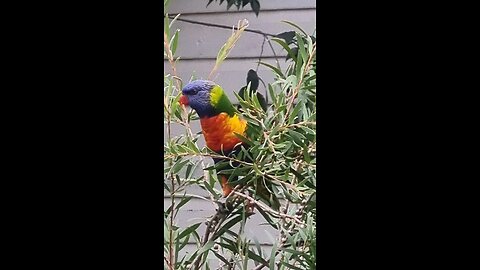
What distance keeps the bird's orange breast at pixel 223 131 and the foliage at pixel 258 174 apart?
1 cm

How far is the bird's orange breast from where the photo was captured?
0.78m

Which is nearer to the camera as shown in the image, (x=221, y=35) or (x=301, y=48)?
(x=301, y=48)

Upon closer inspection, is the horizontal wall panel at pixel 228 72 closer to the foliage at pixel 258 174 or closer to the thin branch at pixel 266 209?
the foliage at pixel 258 174

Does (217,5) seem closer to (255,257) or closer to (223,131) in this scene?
(223,131)

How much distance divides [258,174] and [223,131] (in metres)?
0.08

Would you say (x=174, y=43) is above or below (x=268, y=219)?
above

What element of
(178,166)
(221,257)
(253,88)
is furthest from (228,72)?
(221,257)

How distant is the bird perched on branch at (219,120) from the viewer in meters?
0.78

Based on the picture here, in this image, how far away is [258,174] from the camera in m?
0.77

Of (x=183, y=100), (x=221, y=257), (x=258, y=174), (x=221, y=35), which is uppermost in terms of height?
(x=221, y=35)

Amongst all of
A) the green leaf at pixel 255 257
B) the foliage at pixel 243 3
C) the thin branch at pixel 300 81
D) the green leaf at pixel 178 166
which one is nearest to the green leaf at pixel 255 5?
the foliage at pixel 243 3
